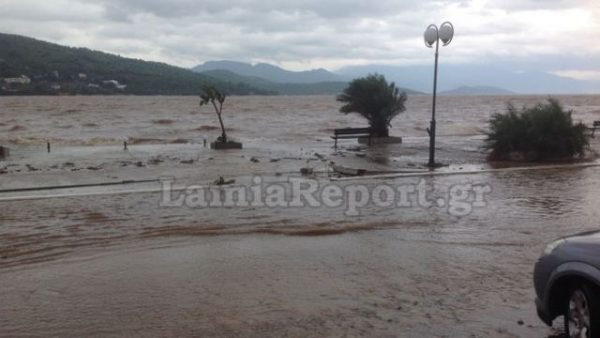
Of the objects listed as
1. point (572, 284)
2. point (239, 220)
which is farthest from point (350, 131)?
point (572, 284)

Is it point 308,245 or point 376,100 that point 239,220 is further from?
point 376,100

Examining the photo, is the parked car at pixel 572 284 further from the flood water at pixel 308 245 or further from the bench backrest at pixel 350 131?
the bench backrest at pixel 350 131

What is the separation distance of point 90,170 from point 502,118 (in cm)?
1358

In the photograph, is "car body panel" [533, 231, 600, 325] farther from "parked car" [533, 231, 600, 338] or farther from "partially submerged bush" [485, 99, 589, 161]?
"partially submerged bush" [485, 99, 589, 161]

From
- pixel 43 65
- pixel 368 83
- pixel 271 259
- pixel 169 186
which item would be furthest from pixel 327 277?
pixel 43 65

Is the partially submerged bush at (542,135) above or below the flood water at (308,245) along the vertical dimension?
above

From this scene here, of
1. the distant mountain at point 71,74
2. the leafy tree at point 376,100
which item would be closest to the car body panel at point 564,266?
the leafy tree at point 376,100

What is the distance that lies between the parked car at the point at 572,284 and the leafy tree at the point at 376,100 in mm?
25347

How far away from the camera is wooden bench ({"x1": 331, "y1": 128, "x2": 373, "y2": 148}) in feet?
92.7

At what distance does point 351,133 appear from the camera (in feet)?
94.5

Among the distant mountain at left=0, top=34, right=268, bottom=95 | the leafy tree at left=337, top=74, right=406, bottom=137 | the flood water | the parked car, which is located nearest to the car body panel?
the parked car

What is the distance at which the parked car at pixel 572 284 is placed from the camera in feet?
14.1

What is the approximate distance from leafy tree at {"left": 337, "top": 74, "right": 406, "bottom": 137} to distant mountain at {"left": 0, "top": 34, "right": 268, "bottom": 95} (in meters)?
113

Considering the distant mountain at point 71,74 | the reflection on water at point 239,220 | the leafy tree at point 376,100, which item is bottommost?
the reflection on water at point 239,220
